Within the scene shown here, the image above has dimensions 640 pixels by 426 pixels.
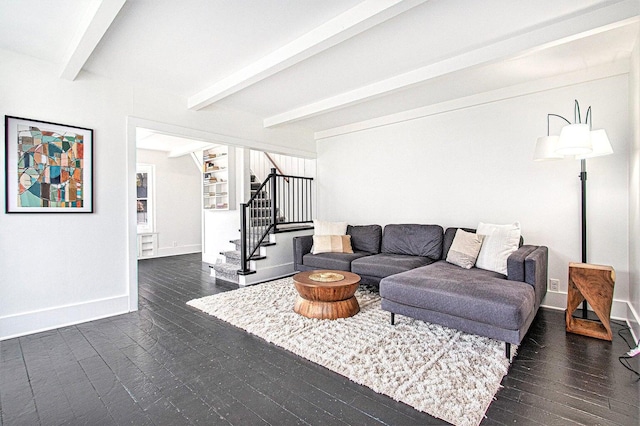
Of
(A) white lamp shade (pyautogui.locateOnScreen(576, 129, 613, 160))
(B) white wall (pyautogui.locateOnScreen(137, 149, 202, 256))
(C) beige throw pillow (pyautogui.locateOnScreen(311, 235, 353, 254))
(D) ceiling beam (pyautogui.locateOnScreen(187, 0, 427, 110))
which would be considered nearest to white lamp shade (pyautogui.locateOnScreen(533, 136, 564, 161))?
(A) white lamp shade (pyautogui.locateOnScreen(576, 129, 613, 160))

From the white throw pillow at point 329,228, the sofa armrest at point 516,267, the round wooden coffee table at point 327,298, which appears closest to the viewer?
the sofa armrest at point 516,267

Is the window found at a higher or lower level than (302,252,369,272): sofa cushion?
higher

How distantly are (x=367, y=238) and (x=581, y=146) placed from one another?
2.81 meters

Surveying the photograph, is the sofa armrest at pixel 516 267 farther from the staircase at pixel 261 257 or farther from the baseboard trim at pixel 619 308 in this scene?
the staircase at pixel 261 257

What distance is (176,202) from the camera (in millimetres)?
7887

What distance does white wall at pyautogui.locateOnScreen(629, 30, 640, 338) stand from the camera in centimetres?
264

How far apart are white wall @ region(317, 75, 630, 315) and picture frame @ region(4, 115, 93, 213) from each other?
12.4ft

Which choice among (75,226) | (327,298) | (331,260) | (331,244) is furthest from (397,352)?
(75,226)

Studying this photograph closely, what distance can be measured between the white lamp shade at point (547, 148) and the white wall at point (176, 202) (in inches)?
292

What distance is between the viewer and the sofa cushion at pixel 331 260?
13.9 feet

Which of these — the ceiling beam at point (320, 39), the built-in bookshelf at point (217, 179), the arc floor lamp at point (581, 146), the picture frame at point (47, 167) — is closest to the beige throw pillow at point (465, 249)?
the arc floor lamp at point (581, 146)

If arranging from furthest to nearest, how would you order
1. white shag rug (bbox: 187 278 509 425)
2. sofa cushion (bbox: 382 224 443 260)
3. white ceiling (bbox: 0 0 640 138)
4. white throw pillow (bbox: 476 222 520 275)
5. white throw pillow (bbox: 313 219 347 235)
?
white throw pillow (bbox: 313 219 347 235) → sofa cushion (bbox: 382 224 443 260) → white throw pillow (bbox: 476 222 520 275) → white ceiling (bbox: 0 0 640 138) → white shag rug (bbox: 187 278 509 425)

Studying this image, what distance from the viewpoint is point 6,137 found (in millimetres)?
2842

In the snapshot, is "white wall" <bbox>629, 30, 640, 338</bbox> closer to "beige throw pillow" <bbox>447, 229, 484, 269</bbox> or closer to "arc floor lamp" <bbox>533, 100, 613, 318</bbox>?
"arc floor lamp" <bbox>533, 100, 613, 318</bbox>
